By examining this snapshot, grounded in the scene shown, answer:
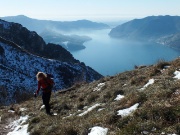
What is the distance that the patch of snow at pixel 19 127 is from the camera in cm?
1422

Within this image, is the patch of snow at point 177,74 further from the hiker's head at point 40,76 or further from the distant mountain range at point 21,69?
the distant mountain range at point 21,69

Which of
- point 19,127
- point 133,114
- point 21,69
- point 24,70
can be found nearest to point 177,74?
point 133,114

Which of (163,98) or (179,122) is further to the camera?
(163,98)

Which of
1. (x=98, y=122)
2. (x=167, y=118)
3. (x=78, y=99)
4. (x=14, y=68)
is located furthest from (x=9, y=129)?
(x=14, y=68)

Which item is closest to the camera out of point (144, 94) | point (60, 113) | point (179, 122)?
point (179, 122)

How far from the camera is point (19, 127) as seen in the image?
15.0 m

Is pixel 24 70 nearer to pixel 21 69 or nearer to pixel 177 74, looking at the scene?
pixel 21 69

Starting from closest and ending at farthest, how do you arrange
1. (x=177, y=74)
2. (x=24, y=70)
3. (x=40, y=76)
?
(x=177, y=74), (x=40, y=76), (x=24, y=70)

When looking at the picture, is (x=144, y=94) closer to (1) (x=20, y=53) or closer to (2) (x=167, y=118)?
(2) (x=167, y=118)

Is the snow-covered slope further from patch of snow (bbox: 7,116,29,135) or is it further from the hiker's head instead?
the hiker's head

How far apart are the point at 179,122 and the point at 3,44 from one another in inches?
3155

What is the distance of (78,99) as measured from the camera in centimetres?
1706

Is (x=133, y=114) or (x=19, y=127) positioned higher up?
(x=133, y=114)

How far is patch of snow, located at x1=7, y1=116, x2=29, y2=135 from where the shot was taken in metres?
14.2
